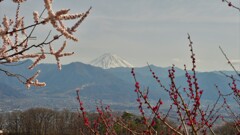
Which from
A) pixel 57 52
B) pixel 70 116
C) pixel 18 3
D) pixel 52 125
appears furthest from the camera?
pixel 70 116

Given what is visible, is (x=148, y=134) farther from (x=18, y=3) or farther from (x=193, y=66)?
(x=18, y=3)

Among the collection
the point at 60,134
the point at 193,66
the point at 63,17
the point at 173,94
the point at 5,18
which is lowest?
the point at 60,134

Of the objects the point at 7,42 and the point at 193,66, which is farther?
the point at 193,66

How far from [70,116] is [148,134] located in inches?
5111

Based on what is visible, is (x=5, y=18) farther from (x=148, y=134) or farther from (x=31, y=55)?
(x=148, y=134)

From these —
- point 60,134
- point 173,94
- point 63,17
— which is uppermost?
point 63,17

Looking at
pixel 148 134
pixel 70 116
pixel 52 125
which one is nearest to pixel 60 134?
pixel 52 125

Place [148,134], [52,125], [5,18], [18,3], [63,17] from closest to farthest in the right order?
[63,17]
[18,3]
[5,18]
[148,134]
[52,125]

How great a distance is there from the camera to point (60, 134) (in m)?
103

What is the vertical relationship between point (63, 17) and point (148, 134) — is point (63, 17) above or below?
above

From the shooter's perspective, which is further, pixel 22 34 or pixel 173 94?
pixel 173 94

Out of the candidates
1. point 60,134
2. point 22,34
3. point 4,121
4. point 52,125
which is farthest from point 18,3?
point 4,121

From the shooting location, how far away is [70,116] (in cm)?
13125

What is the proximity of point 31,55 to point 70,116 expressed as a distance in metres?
131
